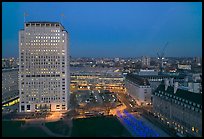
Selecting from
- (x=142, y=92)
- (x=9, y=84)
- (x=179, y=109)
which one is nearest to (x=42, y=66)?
(x=9, y=84)

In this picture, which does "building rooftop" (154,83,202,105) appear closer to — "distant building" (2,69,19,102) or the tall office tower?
the tall office tower

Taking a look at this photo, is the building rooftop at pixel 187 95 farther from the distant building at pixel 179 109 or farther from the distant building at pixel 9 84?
the distant building at pixel 9 84

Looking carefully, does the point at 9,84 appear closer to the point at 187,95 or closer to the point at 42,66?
the point at 42,66

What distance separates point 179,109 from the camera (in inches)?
512

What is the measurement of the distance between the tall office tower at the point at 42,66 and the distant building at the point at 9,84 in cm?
419

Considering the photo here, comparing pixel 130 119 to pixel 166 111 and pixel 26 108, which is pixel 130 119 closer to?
pixel 166 111

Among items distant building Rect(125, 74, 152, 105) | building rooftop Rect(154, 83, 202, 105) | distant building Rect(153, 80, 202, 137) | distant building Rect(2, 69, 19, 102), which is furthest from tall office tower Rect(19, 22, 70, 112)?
building rooftop Rect(154, 83, 202, 105)

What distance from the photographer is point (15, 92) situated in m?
24.1

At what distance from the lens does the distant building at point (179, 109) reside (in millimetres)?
11383

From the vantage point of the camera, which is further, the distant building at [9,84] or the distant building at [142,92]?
the distant building at [9,84]

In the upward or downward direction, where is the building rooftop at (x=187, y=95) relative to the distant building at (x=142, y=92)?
upward

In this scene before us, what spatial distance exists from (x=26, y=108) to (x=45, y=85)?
193 centimetres

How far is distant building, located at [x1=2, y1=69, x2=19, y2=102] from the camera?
22.2 metres

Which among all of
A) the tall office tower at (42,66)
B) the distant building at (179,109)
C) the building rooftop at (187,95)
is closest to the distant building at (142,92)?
the distant building at (179,109)
